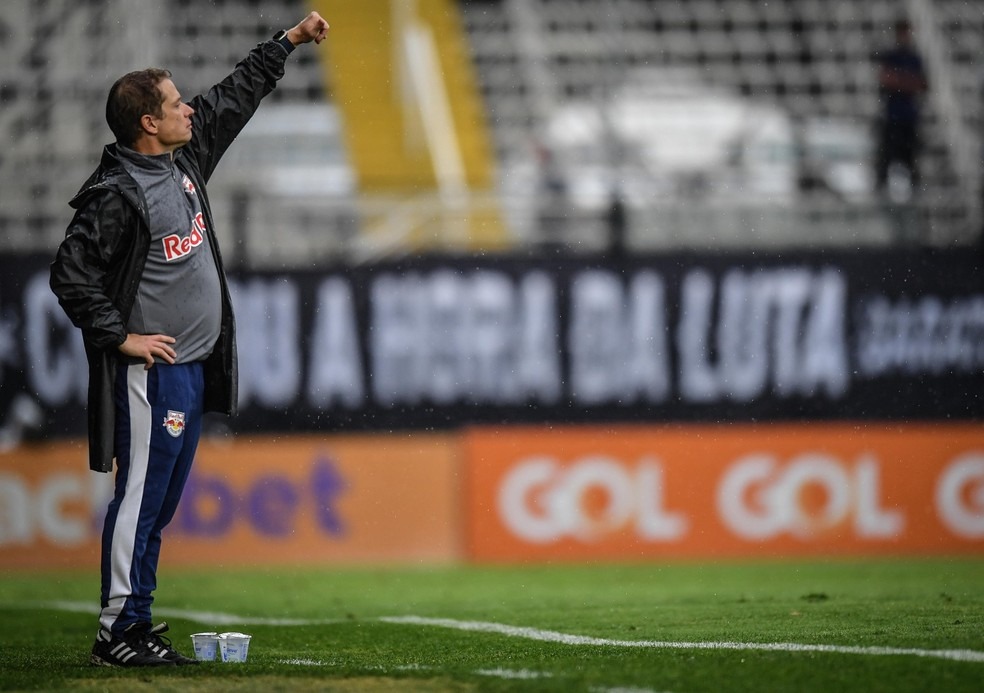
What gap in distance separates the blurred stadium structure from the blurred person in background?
15.4 inches

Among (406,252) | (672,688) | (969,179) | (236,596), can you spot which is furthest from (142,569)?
(969,179)

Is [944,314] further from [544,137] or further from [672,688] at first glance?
[672,688]

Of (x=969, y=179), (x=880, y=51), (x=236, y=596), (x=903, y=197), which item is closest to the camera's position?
(x=236, y=596)

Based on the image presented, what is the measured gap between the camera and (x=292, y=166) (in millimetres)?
14648

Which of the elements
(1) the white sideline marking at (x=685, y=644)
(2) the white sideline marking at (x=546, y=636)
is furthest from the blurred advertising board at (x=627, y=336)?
(1) the white sideline marking at (x=685, y=644)

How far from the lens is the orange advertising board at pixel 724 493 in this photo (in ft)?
39.1

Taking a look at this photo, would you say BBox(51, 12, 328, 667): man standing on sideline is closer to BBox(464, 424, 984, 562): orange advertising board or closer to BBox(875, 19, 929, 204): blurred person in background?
BBox(464, 424, 984, 562): orange advertising board

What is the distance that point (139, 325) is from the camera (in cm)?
527

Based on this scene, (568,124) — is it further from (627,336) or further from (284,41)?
(284,41)

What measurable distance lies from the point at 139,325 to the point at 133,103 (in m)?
0.74

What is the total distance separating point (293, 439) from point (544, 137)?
14.9 ft

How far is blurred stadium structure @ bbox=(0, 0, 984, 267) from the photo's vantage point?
42.3ft

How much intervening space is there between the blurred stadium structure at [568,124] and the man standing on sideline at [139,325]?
7053 mm

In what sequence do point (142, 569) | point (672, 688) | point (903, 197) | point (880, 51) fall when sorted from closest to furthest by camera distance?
point (672, 688), point (142, 569), point (903, 197), point (880, 51)
